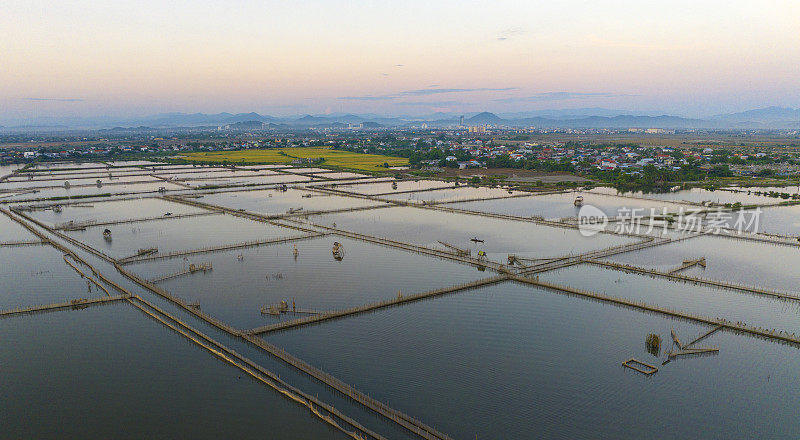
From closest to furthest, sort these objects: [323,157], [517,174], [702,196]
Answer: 1. [702,196]
2. [517,174]
3. [323,157]

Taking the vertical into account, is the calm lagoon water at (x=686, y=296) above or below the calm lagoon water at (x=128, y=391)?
above

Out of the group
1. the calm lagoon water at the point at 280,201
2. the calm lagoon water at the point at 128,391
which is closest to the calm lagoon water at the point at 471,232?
the calm lagoon water at the point at 280,201

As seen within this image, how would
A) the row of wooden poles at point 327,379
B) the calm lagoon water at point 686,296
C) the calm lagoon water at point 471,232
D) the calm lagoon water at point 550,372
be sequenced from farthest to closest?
the calm lagoon water at point 471,232 < the calm lagoon water at point 686,296 < the calm lagoon water at point 550,372 < the row of wooden poles at point 327,379

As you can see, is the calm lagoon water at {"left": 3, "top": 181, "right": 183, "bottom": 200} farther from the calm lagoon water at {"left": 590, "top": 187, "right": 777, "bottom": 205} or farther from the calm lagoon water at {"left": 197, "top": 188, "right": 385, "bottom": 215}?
the calm lagoon water at {"left": 590, "top": 187, "right": 777, "bottom": 205}

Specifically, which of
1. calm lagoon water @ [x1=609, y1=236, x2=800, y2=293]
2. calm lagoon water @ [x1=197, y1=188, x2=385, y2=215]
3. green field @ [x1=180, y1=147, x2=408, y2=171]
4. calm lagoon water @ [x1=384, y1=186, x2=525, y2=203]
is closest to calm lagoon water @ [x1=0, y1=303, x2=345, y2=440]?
calm lagoon water @ [x1=609, y1=236, x2=800, y2=293]

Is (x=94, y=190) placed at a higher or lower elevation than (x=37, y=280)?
higher

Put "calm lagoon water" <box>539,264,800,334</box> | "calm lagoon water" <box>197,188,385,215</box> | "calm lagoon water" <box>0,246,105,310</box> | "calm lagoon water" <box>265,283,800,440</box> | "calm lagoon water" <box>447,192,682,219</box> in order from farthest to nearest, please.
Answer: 1. "calm lagoon water" <box>197,188,385,215</box>
2. "calm lagoon water" <box>447,192,682,219</box>
3. "calm lagoon water" <box>0,246,105,310</box>
4. "calm lagoon water" <box>539,264,800,334</box>
5. "calm lagoon water" <box>265,283,800,440</box>

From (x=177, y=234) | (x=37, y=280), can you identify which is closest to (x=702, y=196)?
(x=177, y=234)

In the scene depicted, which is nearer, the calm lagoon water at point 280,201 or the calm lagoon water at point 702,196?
the calm lagoon water at point 280,201

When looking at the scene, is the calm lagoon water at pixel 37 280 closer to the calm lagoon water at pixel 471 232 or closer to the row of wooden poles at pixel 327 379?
the row of wooden poles at pixel 327 379

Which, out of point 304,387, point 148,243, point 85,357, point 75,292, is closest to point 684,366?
point 304,387

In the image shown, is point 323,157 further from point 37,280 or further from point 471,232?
point 37,280
